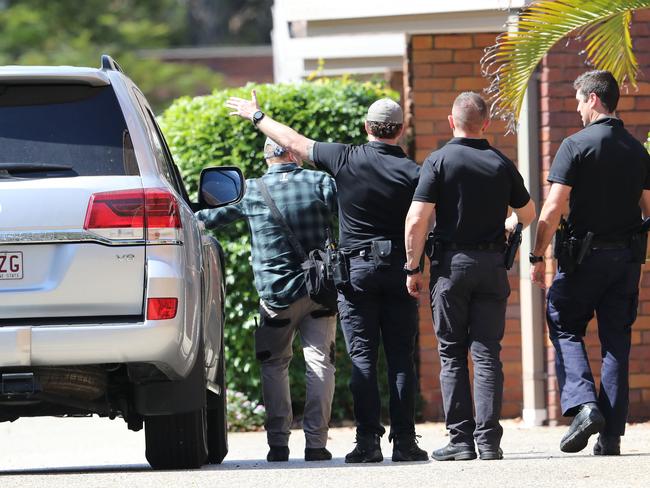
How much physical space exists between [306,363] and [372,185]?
4.67 feet

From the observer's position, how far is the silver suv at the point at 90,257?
6.04 meters

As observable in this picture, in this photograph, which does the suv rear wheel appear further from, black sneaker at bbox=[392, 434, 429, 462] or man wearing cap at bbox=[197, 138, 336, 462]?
man wearing cap at bbox=[197, 138, 336, 462]

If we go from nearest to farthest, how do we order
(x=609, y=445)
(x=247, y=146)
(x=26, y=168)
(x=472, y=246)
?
(x=26, y=168) → (x=472, y=246) → (x=609, y=445) → (x=247, y=146)

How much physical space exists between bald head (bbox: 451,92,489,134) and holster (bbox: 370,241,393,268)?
67 centimetres

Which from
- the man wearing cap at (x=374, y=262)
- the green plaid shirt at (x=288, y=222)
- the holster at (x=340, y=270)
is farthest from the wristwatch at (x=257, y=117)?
the holster at (x=340, y=270)

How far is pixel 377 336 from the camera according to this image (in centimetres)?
772

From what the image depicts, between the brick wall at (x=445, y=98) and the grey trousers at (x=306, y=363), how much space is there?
2848mm

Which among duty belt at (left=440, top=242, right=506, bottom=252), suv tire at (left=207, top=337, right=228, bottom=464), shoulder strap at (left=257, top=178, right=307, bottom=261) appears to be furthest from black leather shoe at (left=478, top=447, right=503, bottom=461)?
shoulder strap at (left=257, top=178, right=307, bottom=261)

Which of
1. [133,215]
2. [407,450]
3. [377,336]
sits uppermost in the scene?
[133,215]

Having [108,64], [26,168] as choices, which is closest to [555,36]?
[108,64]

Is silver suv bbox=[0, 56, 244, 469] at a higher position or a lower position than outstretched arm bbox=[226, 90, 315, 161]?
lower

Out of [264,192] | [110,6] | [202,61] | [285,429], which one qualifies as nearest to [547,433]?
[285,429]

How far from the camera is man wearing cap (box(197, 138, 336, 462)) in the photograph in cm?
834

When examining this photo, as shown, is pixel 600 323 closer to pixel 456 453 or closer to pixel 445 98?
pixel 456 453
